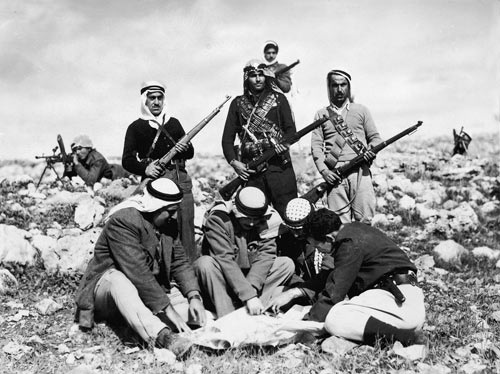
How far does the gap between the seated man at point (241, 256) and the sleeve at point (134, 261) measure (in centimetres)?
58

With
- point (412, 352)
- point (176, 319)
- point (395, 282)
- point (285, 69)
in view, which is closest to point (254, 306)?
point (176, 319)

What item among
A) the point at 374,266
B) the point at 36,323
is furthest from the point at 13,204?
the point at 374,266

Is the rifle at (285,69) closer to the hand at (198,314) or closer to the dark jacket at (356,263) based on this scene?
the dark jacket at (356,263)

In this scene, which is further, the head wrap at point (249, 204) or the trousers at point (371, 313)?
the head wrap at point (249, 204)

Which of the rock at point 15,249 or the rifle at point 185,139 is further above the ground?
the rifle at point 185,139

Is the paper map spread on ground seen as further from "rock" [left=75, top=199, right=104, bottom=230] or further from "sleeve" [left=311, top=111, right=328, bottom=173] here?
"rock" [left=75, top=199, right=104, bottom=230]

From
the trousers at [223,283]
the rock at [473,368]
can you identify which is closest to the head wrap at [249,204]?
the trousers at [223,283]

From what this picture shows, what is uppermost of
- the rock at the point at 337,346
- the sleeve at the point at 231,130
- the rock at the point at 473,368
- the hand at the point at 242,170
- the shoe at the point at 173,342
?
the sleeve at the point at 231,130

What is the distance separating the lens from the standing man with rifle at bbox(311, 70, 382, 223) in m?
5.75

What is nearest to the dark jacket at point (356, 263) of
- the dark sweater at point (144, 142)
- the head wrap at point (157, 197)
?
the head wrap at point (157, 197)

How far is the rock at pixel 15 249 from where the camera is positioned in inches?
222

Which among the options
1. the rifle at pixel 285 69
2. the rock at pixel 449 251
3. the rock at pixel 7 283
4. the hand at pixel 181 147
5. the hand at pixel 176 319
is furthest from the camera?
the rifle at pixel 285 69

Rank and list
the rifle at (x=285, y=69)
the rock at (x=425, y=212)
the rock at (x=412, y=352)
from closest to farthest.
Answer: the rock at (x=412, y=352), the rifle at (x=285, y=69), the rock at (x=425, y=212)

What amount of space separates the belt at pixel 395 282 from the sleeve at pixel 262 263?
103 cm
